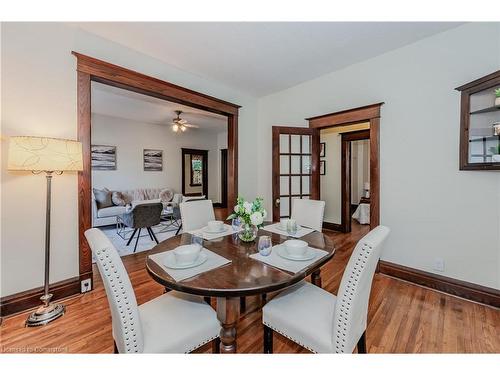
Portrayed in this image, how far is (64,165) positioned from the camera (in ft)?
5.86

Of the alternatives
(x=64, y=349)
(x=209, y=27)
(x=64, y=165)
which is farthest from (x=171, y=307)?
(x=209, y=27)

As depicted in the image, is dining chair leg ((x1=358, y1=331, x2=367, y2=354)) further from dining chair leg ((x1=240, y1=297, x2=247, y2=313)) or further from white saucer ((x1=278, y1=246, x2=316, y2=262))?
dining chair leg ((x1=240, y1=297, x2=247, y2=313))

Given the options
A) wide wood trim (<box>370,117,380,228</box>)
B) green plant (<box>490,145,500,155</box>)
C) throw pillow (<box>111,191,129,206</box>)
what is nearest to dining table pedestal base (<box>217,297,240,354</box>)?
wide wood trim (<box>370,117,380,228</box>)

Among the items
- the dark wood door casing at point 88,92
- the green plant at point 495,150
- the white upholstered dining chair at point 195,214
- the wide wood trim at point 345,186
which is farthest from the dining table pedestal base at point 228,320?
the wide wood trim at point 345,186

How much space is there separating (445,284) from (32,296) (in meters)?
3.93

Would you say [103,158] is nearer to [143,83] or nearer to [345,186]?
[143,83]

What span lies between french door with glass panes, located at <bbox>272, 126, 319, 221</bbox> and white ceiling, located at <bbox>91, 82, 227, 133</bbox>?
7.51 ft

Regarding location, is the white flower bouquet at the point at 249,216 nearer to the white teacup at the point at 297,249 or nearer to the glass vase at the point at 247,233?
the glass vase at the point at 247,233

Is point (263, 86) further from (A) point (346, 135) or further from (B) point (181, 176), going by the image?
(B) point (181, 176)

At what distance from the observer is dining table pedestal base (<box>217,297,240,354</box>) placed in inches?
45.8

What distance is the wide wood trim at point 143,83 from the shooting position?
2.21m

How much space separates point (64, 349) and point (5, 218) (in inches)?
46.8

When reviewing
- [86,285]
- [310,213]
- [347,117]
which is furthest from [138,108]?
[310,213]

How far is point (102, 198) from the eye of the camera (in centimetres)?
506
